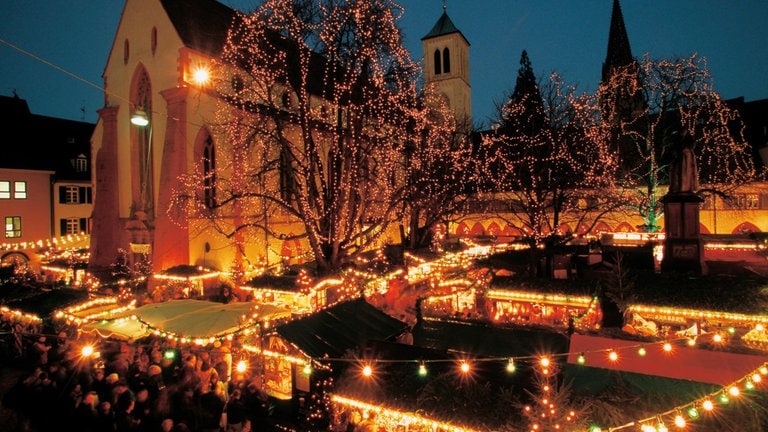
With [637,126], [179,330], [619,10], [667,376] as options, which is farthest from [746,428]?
[619,10]

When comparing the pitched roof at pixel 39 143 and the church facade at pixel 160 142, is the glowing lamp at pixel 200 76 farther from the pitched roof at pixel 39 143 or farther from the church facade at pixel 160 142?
the pitched roof at pixel 39 143

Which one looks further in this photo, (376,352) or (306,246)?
(306,246)

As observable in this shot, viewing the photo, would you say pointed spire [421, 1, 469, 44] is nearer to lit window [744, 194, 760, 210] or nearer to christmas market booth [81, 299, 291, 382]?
lit window [744, 194, 760, 210]

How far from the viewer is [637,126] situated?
1080 inches

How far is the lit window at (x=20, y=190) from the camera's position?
2869 cm

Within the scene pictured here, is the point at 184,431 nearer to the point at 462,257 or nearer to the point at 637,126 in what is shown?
the point at 462,257

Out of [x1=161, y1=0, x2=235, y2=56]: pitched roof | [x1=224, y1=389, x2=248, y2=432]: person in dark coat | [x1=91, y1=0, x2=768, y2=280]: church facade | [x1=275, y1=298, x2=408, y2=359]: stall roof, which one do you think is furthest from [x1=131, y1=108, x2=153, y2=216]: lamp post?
[x1=224, y1=389, x2=248, y2=432]: person in dark coat

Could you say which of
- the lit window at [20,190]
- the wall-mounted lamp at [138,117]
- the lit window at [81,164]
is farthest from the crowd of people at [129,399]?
the lit window at [81,164]

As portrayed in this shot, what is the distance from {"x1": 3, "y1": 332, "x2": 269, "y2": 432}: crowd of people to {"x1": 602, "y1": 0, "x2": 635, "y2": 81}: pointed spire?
121 ft

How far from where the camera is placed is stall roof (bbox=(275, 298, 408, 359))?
806cm

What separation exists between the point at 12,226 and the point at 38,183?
3324 mm

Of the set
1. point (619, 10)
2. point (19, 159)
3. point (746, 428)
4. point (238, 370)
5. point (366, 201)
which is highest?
point (619, 10)

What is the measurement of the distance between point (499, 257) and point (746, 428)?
510 inches

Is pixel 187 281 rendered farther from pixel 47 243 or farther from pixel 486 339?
pixel 47 243
